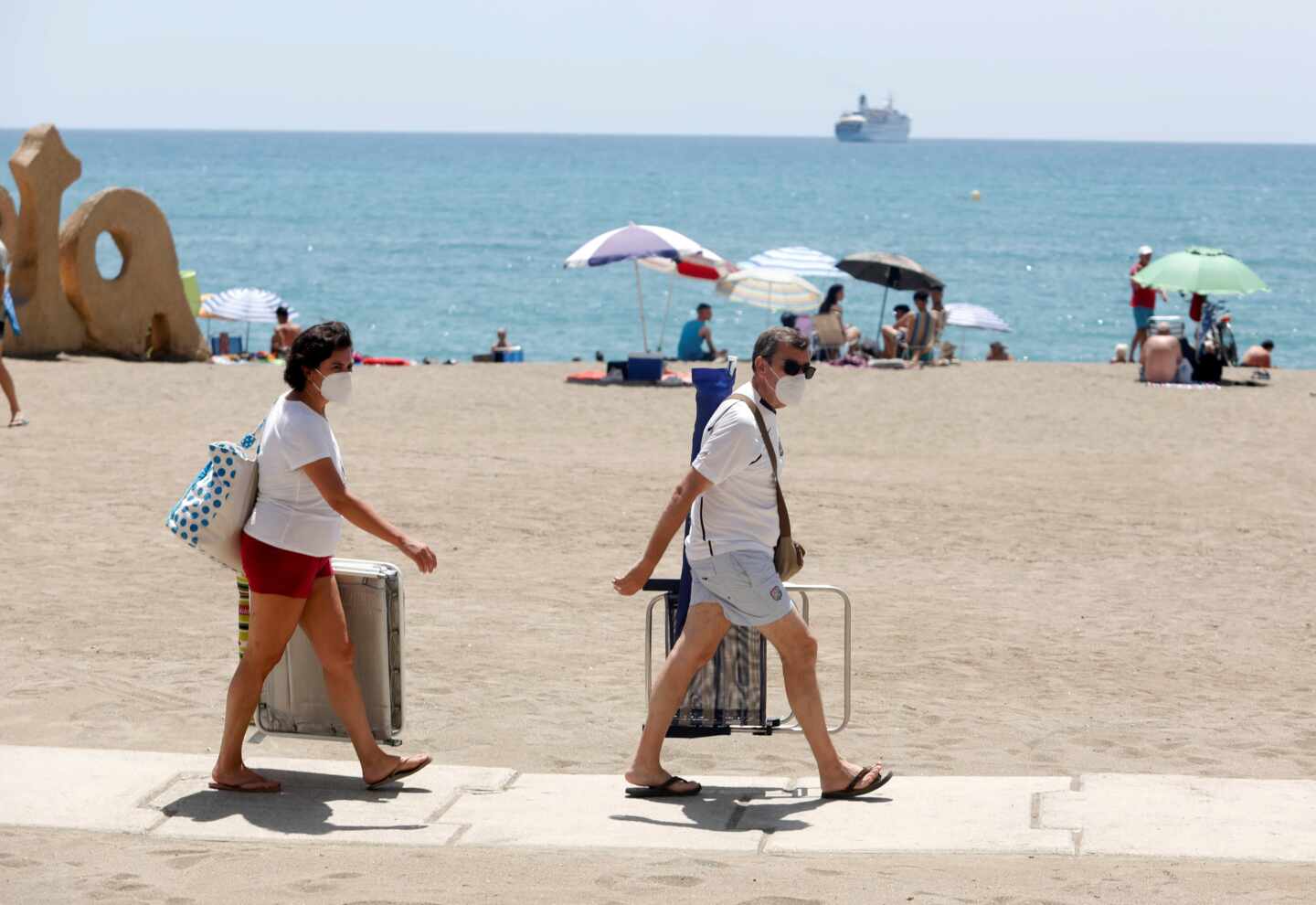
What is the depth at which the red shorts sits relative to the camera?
18.0 ft

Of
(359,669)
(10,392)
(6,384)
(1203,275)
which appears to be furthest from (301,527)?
(1203,275)

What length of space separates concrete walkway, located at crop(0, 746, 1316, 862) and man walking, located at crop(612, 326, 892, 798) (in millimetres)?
302

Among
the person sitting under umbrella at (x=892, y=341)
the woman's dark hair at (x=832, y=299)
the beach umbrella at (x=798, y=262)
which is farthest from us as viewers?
the beach umbrella at (x=798, y=262)

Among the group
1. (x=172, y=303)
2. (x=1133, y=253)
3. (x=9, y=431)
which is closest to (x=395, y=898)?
(x=9, y=431)

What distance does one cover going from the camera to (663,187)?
127 meters

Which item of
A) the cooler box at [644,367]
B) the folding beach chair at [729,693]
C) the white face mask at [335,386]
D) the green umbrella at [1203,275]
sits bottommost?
the folding beach chair at [729,693]

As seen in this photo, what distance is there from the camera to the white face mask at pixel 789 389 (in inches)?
219

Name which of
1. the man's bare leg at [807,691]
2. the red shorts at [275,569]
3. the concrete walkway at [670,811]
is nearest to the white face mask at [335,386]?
the red shorts at [275,569]

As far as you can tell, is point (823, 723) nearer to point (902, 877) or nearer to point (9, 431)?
point (902, 877)

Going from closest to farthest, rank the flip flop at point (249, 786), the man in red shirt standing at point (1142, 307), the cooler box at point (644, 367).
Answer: the flip flop at point (249, 786) → the cooler box at point (644, 367) → the man in red shirt standing at point (1142, 307)

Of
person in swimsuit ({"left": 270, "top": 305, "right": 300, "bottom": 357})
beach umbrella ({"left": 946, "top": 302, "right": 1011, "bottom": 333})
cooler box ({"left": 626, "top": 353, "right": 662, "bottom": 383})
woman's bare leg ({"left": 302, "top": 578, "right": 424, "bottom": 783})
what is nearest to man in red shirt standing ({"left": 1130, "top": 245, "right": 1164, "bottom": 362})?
beach umbrella ({"left": 946, "top": 302, "right": 1011, "bottom": 333})

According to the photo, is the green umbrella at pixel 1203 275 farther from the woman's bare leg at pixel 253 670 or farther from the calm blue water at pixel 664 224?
the woman's bare leg at pixel 253 670

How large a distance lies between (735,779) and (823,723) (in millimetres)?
578

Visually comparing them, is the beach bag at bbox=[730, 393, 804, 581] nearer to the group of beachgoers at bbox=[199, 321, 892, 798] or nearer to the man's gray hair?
the group of beachgoers at bbox=[199, 321, 892, 798]
